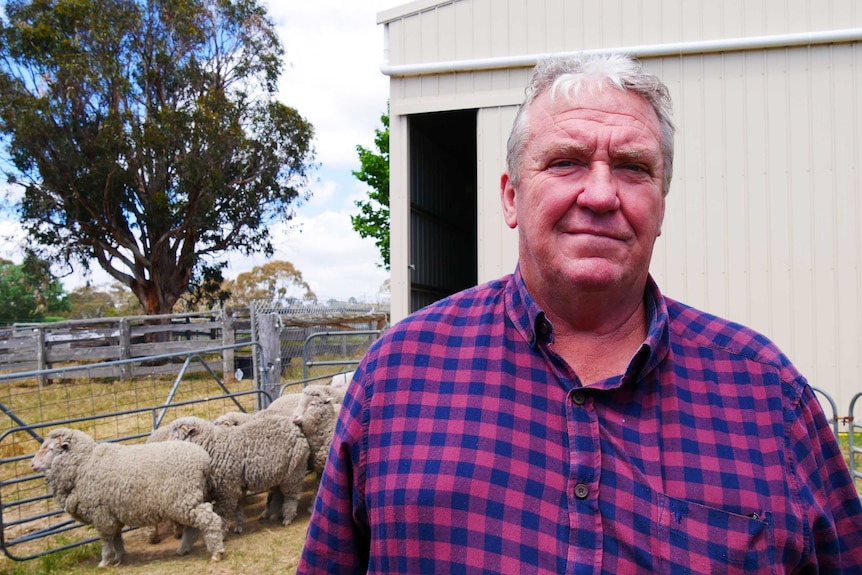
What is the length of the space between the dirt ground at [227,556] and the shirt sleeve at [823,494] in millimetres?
4183

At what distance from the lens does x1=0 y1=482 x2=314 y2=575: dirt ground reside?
4980 millimetres

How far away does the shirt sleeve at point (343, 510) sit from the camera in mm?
1512

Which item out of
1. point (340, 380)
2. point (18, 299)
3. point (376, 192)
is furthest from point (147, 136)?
point (18, 299)

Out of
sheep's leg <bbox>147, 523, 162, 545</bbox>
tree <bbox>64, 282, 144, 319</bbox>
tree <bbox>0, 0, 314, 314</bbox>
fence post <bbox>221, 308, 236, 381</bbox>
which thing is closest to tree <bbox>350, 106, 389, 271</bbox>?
tree <bbox>0, 0, 314, 314</bbox>

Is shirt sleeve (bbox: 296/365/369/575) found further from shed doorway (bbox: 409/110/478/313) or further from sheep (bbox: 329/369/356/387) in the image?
shed doorway (bbox: 409/110/478/313)

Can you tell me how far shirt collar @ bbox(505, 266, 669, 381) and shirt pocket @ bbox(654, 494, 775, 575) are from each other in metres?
0.29

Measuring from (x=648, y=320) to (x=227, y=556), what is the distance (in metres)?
4.69

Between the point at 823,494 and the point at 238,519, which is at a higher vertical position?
the point at 823,494

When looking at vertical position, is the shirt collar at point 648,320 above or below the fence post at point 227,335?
above

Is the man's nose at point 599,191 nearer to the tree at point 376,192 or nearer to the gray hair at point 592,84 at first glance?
the gray hair at point 592,84

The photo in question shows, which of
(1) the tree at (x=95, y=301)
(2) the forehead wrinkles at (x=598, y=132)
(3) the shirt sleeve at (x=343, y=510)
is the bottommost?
(1) the tree at (x=95, y=301)

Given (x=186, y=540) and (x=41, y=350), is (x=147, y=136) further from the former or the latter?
(x=186, y=540)

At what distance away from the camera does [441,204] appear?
10.7m

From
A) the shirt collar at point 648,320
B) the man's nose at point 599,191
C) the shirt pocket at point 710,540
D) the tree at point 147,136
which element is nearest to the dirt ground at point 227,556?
the shirt collar at point 648,320
